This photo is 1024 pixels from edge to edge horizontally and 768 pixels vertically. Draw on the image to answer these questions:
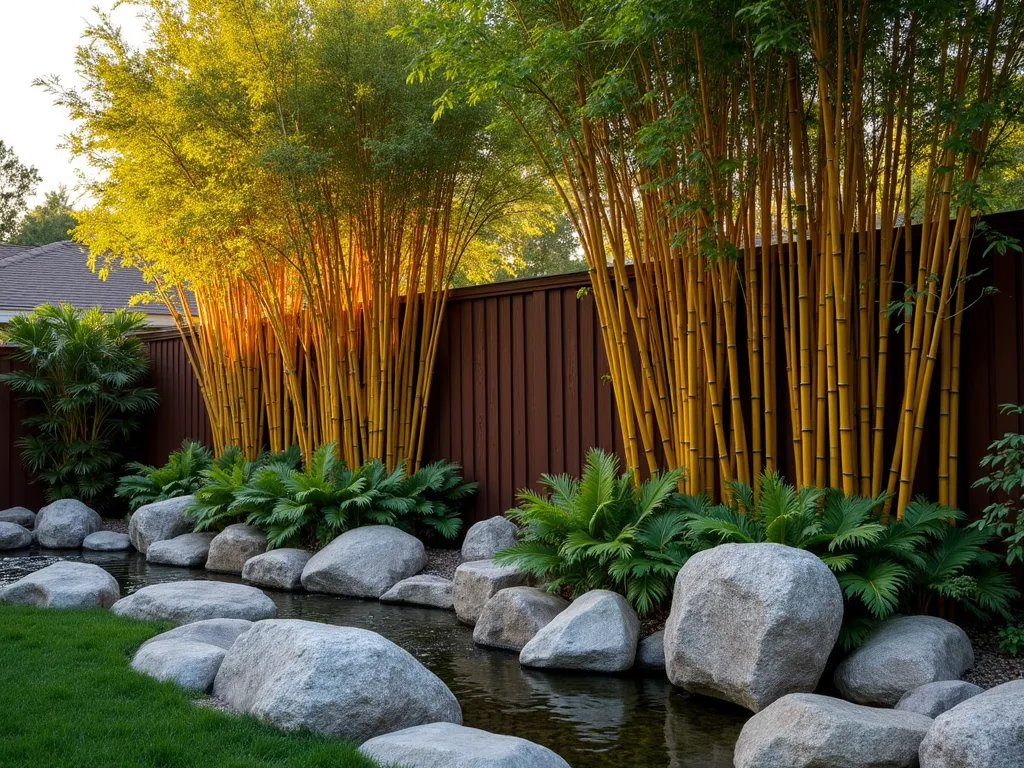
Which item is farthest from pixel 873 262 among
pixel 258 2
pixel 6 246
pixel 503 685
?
pixel 6 246

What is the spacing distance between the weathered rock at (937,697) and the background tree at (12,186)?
25.2 metres

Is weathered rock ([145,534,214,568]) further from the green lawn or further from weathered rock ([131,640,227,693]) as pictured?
weathered rock ([131,640,227,693])

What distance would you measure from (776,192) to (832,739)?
2.62 meters

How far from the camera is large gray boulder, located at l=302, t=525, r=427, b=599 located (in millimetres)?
5617

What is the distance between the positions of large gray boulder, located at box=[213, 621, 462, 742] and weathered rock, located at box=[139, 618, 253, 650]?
76cm

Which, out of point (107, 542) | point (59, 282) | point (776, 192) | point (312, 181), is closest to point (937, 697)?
point (776, 192)

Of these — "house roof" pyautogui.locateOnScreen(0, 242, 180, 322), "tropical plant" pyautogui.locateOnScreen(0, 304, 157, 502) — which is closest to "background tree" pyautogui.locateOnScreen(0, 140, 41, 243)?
"house roof" pyautogui.locateOnScreen(0, 242, 180, 322)

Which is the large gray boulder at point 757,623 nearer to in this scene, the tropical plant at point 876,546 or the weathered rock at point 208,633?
the tropical plant at point 876,546

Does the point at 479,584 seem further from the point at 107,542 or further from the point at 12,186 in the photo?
the point at 12,186

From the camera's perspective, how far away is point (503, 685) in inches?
148

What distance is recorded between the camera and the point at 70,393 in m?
8.97

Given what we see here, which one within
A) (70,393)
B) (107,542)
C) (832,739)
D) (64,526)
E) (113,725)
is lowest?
(107,542)

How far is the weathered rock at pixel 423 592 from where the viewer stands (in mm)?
5262

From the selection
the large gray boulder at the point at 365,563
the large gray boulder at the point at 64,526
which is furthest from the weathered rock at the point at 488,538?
the large gray boulder at the point at 64,526
